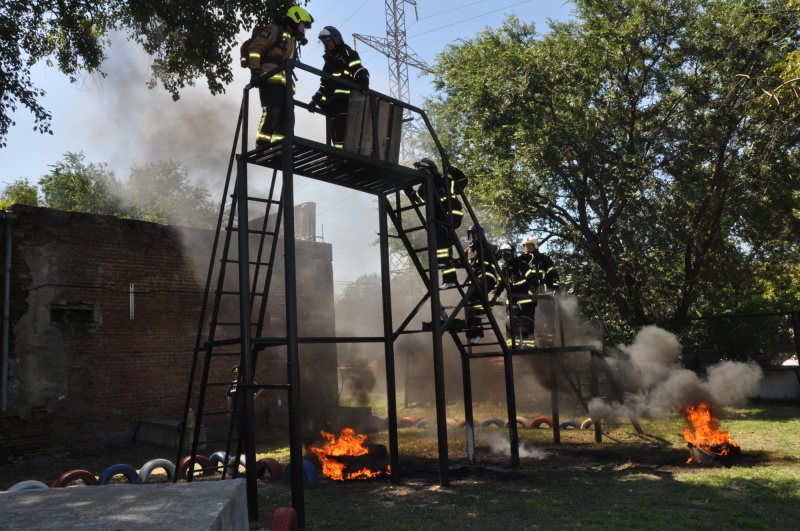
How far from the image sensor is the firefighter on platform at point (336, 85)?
753 centimetres

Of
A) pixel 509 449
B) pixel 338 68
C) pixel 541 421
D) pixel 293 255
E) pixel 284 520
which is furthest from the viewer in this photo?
pixel 541 421

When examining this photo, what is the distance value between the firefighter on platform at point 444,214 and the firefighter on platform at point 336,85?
55.6 inches

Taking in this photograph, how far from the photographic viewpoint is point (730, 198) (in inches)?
632

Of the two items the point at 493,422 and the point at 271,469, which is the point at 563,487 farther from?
the point at 493,422

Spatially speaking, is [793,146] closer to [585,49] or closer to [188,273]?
[585,49]

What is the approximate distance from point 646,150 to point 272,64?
12.6 metres

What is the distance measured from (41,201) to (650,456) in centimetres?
4954

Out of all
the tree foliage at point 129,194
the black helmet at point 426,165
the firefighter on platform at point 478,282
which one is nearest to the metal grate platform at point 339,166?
the black helmet at point 426,165

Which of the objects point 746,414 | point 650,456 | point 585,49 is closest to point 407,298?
point 585,49

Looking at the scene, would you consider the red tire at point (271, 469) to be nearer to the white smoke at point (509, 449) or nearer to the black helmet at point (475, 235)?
the white smoke at point (509, 449)

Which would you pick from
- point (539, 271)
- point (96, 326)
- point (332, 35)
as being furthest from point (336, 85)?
point (96, 326)

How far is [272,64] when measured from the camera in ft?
Answer: 24.3

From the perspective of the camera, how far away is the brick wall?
37.2 ft

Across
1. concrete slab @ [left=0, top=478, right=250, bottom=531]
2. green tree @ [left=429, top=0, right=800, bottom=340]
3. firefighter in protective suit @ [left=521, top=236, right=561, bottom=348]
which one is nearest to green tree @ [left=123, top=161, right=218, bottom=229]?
green tree @ [left=429, top=0, right=800, bottom=340]
